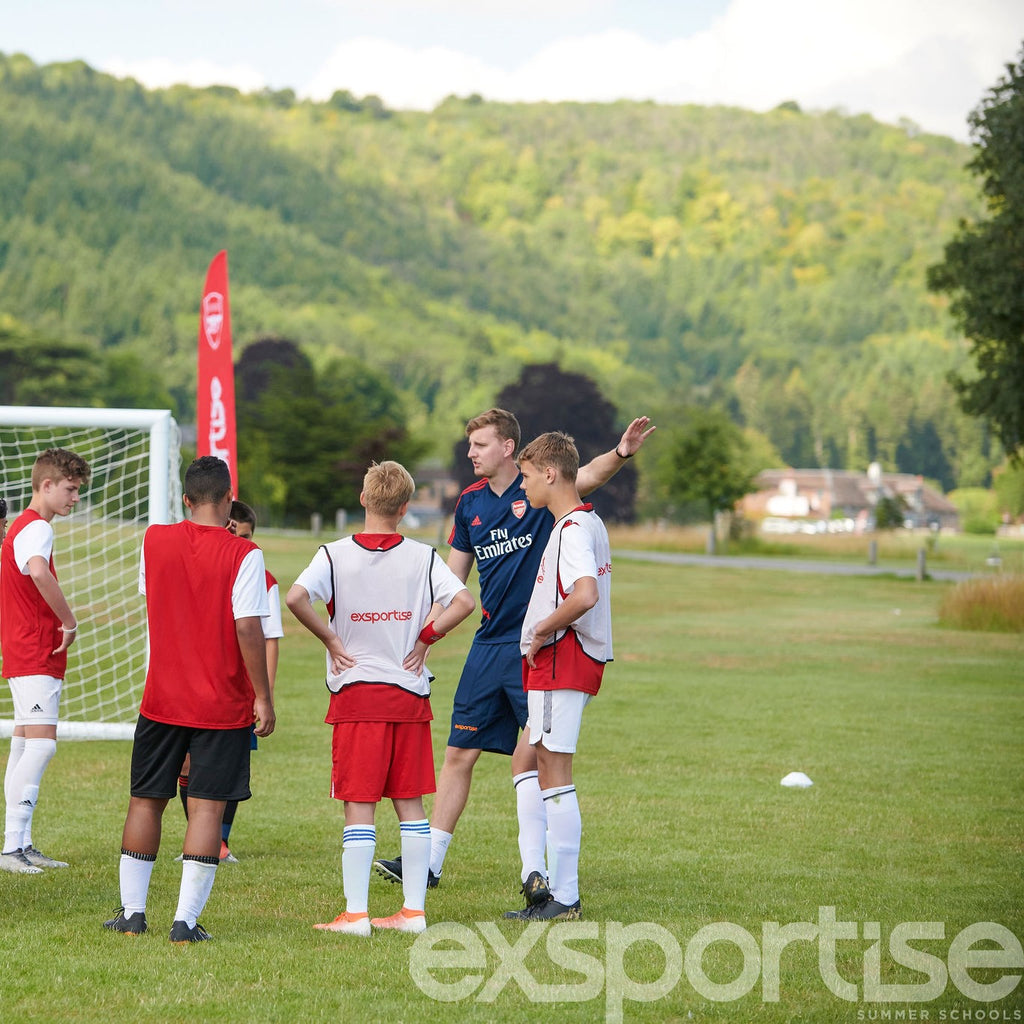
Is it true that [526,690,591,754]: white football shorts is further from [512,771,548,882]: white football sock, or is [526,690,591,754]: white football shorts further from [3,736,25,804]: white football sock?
[3,736,25,804]: white football sock

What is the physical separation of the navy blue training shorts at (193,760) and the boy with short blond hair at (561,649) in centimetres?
134

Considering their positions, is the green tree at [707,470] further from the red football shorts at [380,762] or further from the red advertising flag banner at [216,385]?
the red football shorts at [380,762]

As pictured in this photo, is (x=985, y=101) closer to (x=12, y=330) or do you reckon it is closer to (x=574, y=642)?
(x=574, y=642)

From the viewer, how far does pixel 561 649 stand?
6086mm

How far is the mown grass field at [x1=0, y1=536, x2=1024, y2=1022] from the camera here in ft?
16.0

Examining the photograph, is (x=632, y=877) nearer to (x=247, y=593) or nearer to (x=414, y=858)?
(x=414, y=858)

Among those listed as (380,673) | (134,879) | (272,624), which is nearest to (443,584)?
(380,673)

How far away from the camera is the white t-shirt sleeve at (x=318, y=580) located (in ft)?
18.5

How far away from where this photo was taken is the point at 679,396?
162 m

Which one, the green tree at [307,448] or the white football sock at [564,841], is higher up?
the green tree at [307,448]

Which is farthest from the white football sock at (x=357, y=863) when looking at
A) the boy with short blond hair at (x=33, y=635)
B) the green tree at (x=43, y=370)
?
the green tree at (x=43, y=370)

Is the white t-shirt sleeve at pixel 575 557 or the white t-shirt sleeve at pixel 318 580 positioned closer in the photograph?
the white t-shirt sleeve at pixel 318 580

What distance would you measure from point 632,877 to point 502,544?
75.8 inches

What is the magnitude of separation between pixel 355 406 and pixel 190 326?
111 metres
